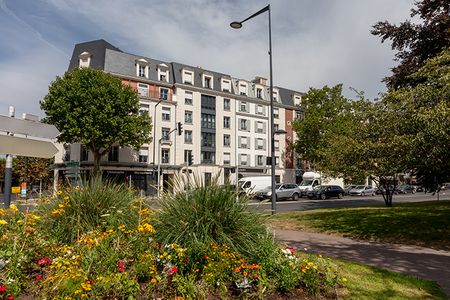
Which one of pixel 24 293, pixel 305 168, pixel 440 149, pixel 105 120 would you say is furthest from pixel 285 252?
pixel 305 168

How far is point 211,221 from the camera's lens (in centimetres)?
502

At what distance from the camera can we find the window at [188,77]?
1826 inches

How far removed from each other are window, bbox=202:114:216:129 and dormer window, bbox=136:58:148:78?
972 cm

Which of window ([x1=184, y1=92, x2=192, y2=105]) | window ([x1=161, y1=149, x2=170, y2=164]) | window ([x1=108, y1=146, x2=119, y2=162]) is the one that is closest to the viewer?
window ([x1=108, y1=146, x2=119, y2=162])

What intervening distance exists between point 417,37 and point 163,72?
108 ft

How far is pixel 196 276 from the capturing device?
4.16 meters

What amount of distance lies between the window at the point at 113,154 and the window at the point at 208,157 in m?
11.6

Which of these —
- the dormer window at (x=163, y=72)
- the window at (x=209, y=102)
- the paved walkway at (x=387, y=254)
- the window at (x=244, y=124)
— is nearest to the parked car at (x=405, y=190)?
the window at (x=244, y=124)

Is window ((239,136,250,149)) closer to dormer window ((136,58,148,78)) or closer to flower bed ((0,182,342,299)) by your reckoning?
dormer window ((136,58,148,78))

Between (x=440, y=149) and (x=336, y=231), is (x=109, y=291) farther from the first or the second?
(x=336, y=231)

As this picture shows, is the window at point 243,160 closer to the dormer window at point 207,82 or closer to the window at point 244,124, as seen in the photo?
the window at point 244,124

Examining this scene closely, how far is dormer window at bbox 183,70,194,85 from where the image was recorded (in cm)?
4638

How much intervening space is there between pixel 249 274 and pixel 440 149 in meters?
6.74

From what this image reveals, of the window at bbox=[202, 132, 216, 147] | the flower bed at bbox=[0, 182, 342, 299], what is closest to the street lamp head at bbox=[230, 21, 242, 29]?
the flower bed at bbox=[0, 182, 342, 299]
